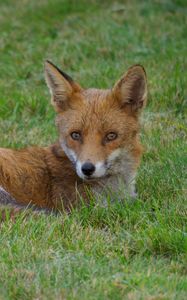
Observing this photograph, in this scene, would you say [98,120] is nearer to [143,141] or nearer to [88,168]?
[88,168]

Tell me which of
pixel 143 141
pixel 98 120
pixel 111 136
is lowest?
pixel 143 141

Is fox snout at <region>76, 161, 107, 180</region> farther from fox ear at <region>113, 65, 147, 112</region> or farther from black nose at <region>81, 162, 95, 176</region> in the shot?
fox ear at <region>113, 65, 147, 112</region>

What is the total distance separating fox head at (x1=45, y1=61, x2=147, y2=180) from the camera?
6.80 meters

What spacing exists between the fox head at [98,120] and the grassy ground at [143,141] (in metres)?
0.42

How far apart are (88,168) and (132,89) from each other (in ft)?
3.40

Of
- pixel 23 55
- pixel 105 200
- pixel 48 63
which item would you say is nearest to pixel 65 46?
pixel 23 55

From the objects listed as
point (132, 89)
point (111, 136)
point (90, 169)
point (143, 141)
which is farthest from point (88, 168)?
point (143, 141)

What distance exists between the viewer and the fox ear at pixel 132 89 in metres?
7.14

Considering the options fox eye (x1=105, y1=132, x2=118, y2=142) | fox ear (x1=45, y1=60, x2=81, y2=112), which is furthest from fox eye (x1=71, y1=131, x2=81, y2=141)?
fox ear (x1=45, y1=60, x2=81, y2=112)

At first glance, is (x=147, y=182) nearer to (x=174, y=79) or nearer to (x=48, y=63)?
(x=48, y=63)

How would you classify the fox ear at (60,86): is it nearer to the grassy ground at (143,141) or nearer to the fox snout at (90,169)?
the fox snout at (90,169)

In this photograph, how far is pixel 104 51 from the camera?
38.4ft

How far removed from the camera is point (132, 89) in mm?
7238

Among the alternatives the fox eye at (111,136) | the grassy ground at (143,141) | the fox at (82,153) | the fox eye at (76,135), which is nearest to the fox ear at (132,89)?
the fox at (82,153)
